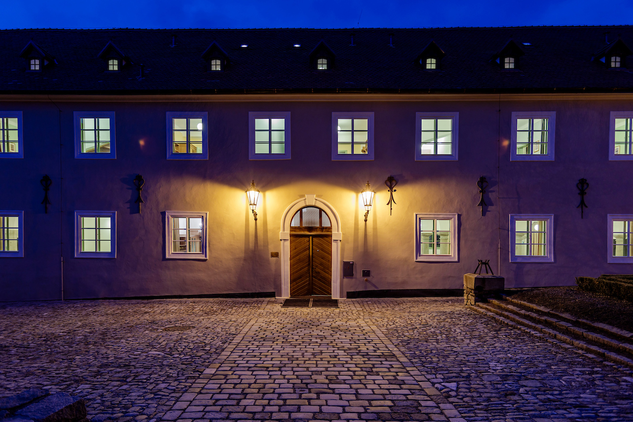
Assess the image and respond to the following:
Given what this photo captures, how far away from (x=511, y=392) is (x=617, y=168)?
11118 mm

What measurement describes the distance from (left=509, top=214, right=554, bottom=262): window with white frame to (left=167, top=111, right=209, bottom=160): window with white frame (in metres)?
10.5

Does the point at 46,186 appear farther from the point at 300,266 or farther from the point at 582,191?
the point at 582,191

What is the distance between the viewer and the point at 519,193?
12.2m

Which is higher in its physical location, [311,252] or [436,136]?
[436,136]

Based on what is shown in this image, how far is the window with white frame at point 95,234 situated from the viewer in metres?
12.2

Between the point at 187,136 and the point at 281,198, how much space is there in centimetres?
378


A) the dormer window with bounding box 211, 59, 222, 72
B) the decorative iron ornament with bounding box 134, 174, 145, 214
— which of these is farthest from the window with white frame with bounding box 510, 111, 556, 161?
the decorative iron ornament with bounding box 134, 174, 145, 214

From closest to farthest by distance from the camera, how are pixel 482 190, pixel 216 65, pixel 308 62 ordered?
pixel 482 190 < pixel 216 65 < pixel 308 62

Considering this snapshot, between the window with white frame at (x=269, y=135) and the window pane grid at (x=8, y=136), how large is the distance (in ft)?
25.6

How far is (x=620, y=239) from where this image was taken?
12.2 meters

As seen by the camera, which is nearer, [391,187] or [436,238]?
[391,187]

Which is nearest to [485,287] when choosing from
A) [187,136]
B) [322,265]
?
[322,265]

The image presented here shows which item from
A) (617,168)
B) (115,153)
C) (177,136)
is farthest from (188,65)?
(617,168)

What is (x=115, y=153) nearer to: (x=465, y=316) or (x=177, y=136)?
(x=177, y=136)
